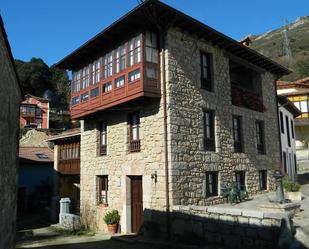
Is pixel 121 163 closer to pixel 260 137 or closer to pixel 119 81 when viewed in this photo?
pixel 119 81

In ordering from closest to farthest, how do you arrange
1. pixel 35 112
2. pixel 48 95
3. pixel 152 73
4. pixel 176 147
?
pixel 176 147, pixel 152 73, pixel 35 112, pixel 48 95

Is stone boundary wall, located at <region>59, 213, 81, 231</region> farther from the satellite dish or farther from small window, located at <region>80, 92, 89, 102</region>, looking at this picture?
the satellite dish

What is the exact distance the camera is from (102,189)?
621 inches

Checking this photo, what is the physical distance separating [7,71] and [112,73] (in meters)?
7.02

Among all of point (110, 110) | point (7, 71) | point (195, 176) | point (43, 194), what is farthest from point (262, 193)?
point (43, 194)

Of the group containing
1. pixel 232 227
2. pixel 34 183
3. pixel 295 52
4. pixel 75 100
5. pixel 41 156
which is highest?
pixel 295 52

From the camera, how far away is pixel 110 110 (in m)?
14.8

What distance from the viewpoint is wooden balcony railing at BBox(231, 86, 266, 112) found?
1585 centimetres

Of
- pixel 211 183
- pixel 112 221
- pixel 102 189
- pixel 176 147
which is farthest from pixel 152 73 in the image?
pixel 102 189

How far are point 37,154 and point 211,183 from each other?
18712 millimetres

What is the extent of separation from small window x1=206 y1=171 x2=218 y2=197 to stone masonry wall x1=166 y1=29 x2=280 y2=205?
0.80ft

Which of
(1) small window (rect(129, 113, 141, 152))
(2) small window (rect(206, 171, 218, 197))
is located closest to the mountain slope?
(2) small window (rect(206, 171, 218, 197))

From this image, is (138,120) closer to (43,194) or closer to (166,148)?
(166,148)

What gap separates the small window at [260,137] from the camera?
17.2 meters
